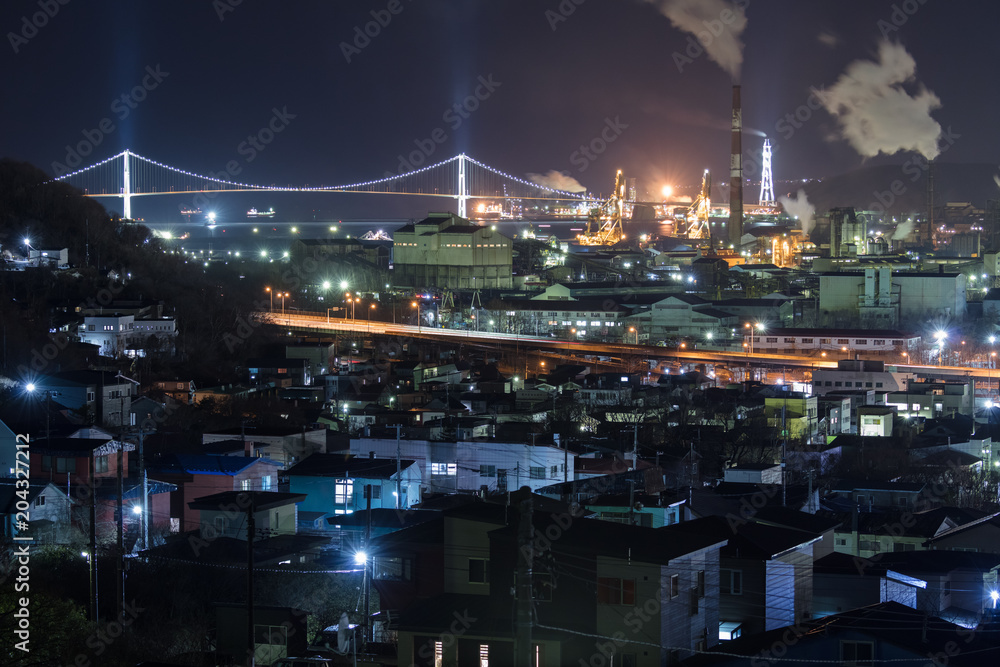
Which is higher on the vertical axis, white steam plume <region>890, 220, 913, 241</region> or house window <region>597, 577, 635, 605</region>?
white steam plume <region>890, 220, 913, 241</region>

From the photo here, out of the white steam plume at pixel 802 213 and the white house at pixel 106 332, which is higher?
the white steam plume at pixel 802 213

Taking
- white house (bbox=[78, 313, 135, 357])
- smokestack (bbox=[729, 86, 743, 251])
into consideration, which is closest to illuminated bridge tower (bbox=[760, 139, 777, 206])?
smokestack (bbox=[729, 86, 743, 251])

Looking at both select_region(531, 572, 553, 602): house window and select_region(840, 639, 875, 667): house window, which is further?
select_region(531, 572, 553, 602): house window

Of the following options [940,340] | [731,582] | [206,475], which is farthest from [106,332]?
[940,340]

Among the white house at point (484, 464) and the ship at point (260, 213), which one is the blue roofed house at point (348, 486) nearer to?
the white house at point (484, 464)

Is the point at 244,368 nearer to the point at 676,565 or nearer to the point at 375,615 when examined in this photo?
the point at 375,615

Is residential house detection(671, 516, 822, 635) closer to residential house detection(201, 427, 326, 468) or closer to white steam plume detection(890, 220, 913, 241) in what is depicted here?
residential house detection(201, 427, 326, 468)

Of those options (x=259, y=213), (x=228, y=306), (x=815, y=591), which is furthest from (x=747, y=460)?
(x=259, y=213)

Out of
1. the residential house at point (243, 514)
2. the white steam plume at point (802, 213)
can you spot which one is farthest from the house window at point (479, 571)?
→ the white steam plume at point (802, 213)
